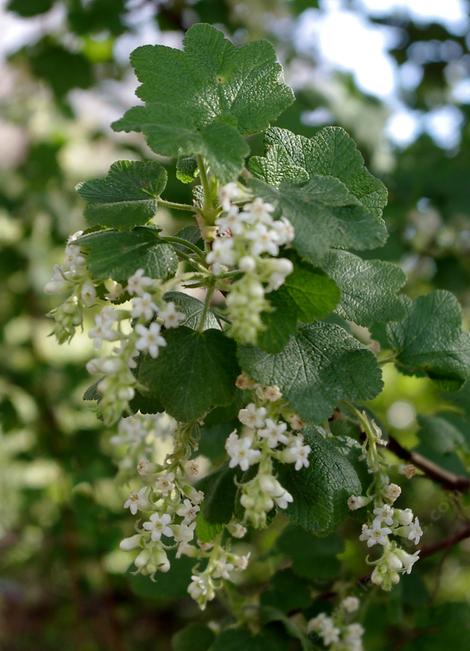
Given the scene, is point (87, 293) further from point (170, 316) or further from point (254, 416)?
point (254, 416)

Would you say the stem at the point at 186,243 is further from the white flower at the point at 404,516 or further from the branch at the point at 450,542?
the branch at the point at 450,542

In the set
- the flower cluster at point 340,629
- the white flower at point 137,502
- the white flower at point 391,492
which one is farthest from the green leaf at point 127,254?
the flower cluster at point 340,629

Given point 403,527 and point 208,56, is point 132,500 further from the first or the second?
point 208,56

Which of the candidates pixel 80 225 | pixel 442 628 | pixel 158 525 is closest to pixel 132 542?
pixel 158 525

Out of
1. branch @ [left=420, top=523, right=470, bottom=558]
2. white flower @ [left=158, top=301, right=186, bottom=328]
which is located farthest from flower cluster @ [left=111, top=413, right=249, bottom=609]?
branch @ [left=420, top=523, right=470, bottom=558]

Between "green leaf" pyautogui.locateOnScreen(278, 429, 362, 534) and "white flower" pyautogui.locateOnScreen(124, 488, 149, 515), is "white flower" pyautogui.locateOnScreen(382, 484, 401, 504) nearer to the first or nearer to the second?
"green leaf" pyautogui.locateOnScreen(278, 429, 362, 534)

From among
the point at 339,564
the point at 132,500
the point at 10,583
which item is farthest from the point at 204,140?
the point at 10,583
